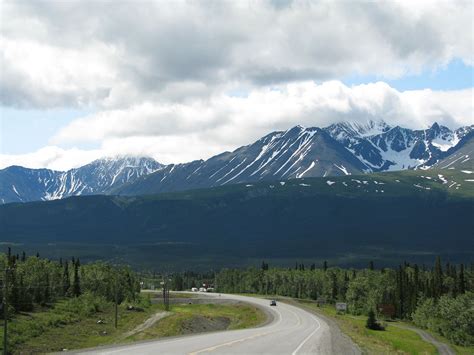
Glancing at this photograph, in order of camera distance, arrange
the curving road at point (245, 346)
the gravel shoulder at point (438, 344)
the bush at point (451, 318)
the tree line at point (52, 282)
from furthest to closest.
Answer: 1. the bush at point (451, 318)
2. the tree line at point (52, 282)
3. the gravel shoulder at point (438, 344)
4. the curving road at point (245, 346)

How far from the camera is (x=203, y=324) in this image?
4633 inches

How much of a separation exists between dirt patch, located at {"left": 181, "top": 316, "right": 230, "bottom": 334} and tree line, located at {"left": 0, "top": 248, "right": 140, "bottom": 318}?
13571 mm

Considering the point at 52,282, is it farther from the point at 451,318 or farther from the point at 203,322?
the point at 451,318

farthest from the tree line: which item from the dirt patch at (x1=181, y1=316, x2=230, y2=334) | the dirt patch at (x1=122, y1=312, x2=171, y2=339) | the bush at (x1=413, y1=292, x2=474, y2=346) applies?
the bush at (x1=413, y1=292, x2=474, y2=346)

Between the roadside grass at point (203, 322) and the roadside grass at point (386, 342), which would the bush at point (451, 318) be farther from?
the roadside grass at point (203, 322)

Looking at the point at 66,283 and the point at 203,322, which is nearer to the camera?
the point at 203,322

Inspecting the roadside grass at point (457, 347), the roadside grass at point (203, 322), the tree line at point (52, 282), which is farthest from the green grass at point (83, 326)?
the roadside grass at point (457, 347)

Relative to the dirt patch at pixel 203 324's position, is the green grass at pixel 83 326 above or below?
above

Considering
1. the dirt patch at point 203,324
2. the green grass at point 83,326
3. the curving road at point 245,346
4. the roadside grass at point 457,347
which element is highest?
the curving road at point 245,346

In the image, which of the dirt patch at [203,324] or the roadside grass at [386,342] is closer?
the roadside grass at [386,342]

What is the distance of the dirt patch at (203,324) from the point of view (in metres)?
110

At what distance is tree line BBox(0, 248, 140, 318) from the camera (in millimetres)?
111938

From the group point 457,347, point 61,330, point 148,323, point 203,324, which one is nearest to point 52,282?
point 148,323

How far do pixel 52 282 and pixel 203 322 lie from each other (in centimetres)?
3640
